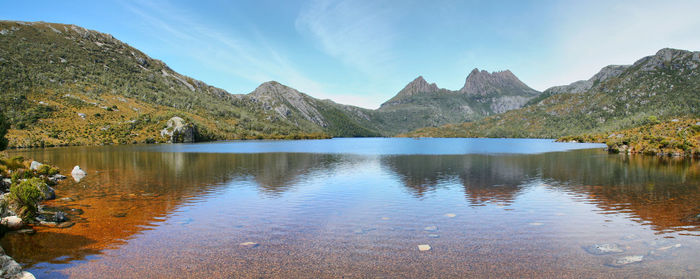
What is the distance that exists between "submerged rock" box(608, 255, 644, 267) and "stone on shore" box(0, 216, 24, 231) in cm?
3453

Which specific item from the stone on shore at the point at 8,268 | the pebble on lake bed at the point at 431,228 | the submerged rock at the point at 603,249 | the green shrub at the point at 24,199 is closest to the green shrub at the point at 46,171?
the green shrub at the point at 24,199

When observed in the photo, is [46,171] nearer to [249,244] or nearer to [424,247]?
[249,244]

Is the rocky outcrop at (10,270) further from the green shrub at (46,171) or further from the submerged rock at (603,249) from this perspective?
the green shrub at (46,171)

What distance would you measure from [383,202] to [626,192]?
27906 millimetres

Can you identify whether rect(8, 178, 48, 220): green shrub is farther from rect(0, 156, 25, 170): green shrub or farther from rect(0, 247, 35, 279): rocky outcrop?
rect(0, 156, 25, 170): green shrub

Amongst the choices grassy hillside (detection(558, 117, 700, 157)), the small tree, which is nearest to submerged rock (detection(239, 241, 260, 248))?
the small tree

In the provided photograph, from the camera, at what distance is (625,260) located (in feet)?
53.7

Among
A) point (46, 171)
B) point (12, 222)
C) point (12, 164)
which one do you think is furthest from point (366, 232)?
point (46, 171)

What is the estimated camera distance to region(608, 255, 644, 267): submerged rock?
52.0ft

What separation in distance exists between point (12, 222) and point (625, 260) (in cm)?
3580

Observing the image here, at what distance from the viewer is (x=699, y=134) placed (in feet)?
319

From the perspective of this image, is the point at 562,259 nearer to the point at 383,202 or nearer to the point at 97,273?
the point at 383,202

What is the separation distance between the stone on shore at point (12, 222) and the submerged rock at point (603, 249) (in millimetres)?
34723

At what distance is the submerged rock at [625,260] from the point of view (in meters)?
15.9
